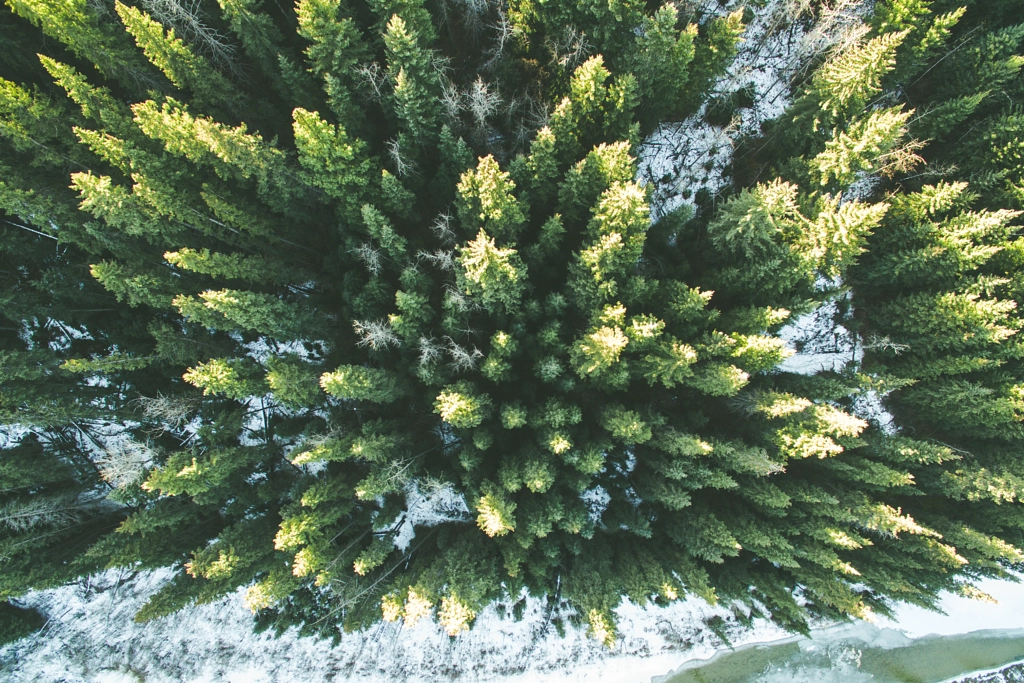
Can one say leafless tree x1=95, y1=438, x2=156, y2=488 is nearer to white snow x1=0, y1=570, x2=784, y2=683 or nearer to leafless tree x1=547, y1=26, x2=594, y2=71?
white snow x1=0, y1=570, x2=784, y2=683

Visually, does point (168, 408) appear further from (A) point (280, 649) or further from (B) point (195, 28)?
(A) point (280, 649)

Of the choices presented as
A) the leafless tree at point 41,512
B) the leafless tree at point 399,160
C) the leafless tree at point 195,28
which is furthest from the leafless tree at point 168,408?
the leafless tree at point 195,28

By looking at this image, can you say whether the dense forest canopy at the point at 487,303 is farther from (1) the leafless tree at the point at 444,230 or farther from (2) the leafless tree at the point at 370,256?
(1) the leafless tree at the point at 444,230

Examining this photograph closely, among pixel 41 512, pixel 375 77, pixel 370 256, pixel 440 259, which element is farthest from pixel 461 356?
pixel 41 512

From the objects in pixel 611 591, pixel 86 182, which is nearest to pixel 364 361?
pixel 86 182

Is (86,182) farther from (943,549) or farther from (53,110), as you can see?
(943,549)

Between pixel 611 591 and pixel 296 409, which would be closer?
pixel 611 591

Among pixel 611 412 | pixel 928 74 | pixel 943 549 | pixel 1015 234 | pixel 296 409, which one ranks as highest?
pixel 928 74

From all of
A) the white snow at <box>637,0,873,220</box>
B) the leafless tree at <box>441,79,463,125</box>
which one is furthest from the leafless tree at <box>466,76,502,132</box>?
the white snow at <box>637,0,873,220</box>
